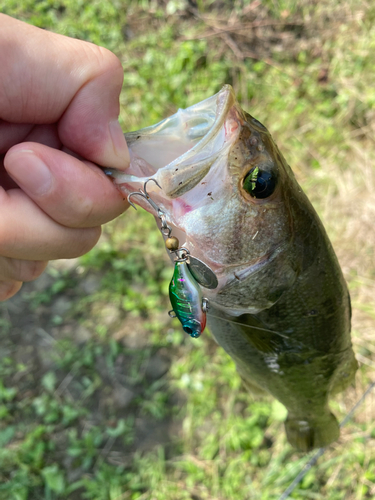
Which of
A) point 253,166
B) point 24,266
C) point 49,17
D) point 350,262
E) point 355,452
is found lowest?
point 355,452

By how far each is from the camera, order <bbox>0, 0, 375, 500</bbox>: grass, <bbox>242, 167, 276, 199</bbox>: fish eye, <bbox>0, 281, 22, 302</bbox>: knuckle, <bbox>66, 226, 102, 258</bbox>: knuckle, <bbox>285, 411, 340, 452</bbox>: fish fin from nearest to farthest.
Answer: <bbox>242, 167, 276, 199</bbox>: fish eye → <bbox>66, 226, 102, 258</bbox>: knuckle → <bbox>0, 281, 22, 302</bbox>: knuckle → <bbox>285, 411, 340, 452</bbox>: fish fin → <bbox>0, 0, 375, 500</bbox>: grass

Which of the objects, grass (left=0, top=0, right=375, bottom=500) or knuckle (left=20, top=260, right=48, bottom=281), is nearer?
knuckle (left=20, top=260, right=48, bottom=281)

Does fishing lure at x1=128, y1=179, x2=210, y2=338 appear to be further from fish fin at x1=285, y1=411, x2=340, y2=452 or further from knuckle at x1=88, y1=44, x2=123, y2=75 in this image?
fish fin at x1=285, y1=411, x2=340, y2=452

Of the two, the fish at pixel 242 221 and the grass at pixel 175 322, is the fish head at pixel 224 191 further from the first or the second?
the grass at pixel 175 322

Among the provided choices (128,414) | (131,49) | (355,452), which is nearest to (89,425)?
(128,414)

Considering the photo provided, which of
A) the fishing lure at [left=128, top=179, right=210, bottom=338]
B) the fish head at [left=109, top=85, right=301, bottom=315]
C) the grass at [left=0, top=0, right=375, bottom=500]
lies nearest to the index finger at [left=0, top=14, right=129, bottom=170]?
the fish head at [left=109, top=85, right=301, bottom=315]

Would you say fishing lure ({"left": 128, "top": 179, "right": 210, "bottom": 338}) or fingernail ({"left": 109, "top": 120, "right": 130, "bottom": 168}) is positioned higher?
fingernail ({"left": 109, "top": 120, "right": 130, "bottom": 168})

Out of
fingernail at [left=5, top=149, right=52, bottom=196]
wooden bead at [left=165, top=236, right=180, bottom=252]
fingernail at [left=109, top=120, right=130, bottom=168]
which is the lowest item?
wooden bead at [left=165, top=236, right=180, bottom=252]

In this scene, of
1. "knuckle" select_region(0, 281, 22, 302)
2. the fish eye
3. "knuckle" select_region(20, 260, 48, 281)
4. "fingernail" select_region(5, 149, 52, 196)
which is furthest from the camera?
"knuckle" select_region(0, 281, 22, 302)

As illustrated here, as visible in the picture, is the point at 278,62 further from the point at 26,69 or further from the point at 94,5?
the point at 26,69
